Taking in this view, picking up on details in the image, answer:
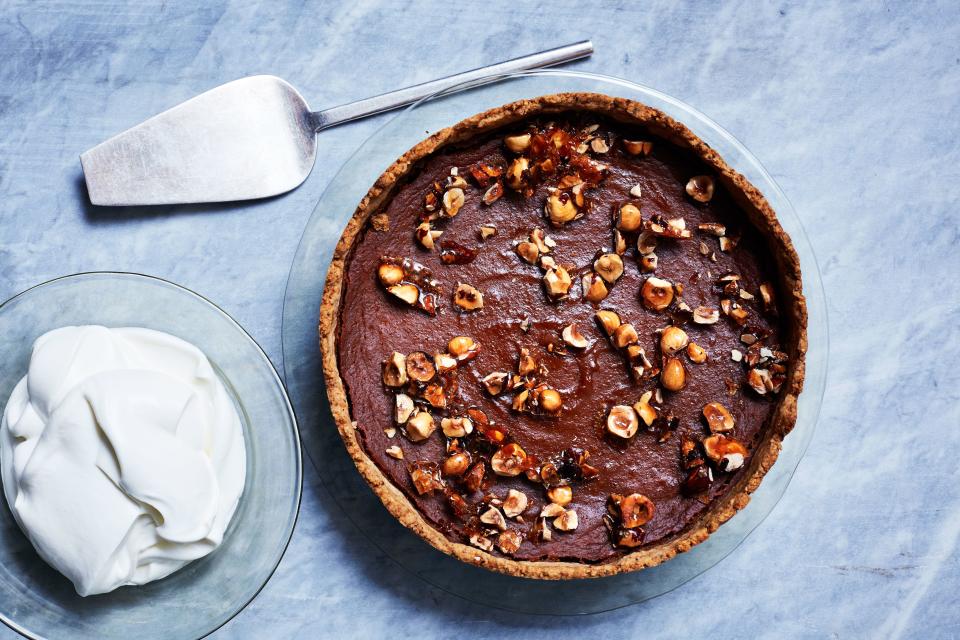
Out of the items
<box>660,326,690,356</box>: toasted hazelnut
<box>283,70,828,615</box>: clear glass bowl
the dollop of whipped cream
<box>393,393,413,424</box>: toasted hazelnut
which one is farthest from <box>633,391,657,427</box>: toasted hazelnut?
the dollop of whipped cream

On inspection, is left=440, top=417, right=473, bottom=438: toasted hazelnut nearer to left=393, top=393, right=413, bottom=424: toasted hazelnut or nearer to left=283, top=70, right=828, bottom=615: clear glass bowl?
left=393, top=393, right=413, bottom=424: toasted hazelnut

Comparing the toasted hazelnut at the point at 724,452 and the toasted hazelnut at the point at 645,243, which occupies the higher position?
the toasted hazelnut at the point at 645,243

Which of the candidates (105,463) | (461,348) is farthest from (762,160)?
(105,463)

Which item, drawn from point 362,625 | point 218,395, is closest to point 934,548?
point 362,625

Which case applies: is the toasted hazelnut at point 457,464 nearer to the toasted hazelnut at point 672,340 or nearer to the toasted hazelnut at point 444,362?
the toasted hazelnut at point 444,362

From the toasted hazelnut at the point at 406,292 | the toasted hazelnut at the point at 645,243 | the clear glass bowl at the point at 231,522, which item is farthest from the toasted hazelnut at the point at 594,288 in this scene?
the clear glass bowl at the point at 231,522

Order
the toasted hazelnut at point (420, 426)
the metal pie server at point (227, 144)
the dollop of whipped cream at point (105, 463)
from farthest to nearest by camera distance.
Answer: the metal pie server at point (227, 144) → the toasted hazelnut at point (420, 426) → the dollop of whipped cream at point (105, 463)

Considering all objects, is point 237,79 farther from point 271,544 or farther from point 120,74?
point 271,544
